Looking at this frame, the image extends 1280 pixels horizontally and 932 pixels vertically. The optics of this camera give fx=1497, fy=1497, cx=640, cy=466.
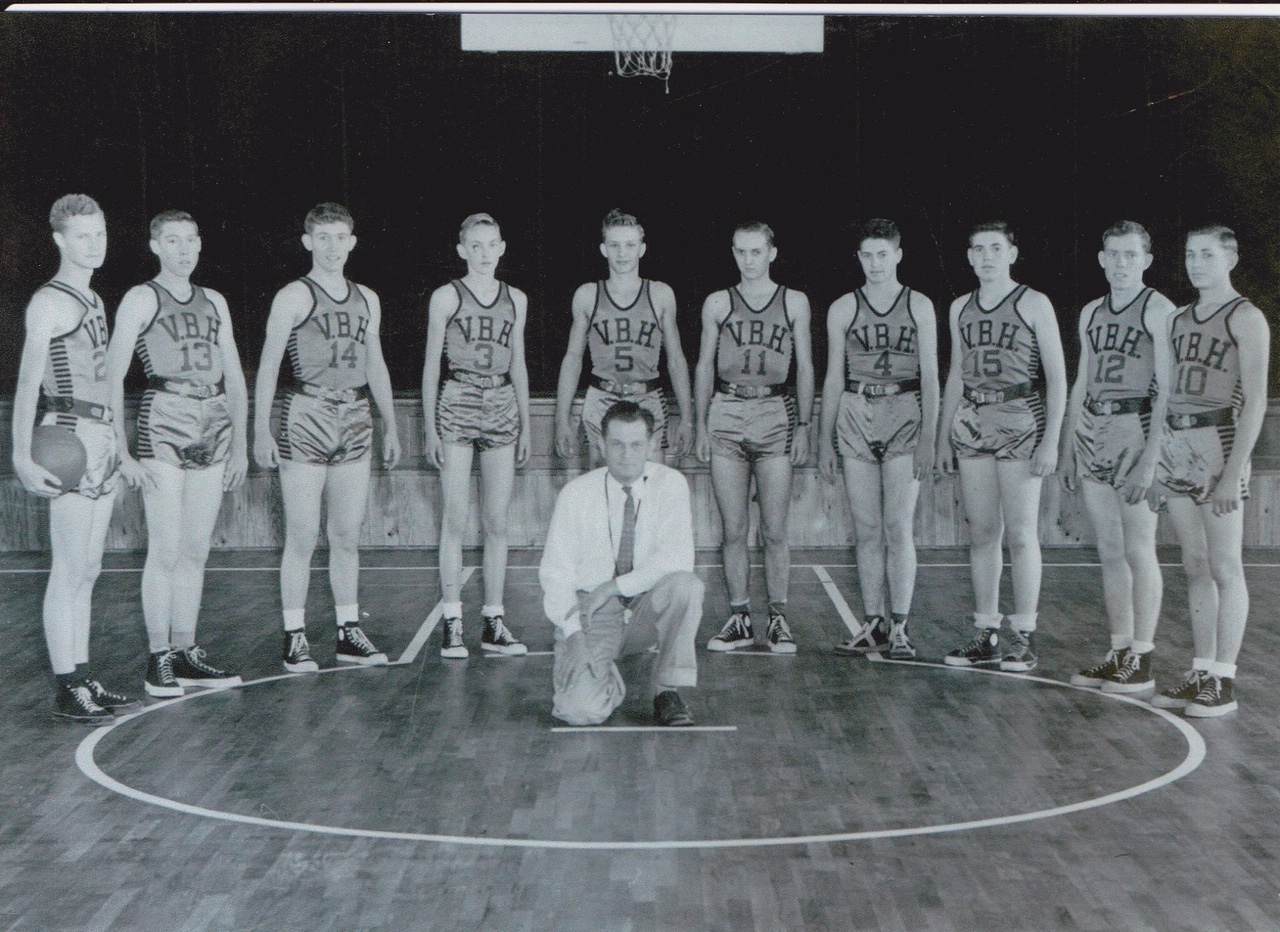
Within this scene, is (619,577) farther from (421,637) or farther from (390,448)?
(421,637)

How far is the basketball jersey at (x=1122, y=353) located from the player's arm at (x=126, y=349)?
2.93 meters

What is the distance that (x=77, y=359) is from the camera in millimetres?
4242

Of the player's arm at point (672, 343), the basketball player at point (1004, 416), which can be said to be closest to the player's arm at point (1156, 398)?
the basketball player at point (1004, 416)

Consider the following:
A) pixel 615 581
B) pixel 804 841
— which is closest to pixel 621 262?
pixel 615 581

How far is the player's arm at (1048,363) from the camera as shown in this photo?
4.80 metres

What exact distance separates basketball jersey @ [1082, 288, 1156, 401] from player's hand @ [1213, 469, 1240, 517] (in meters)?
0.50

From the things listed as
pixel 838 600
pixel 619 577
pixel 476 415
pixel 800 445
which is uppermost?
pixel 476 415

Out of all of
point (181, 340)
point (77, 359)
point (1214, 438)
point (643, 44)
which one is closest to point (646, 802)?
point (1214, 438)

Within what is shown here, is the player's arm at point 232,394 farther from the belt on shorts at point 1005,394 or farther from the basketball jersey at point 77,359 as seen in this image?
the belt on shorts at point 1005,394

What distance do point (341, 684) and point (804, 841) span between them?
Result: 2.05 metres

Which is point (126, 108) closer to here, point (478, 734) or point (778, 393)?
point (778, 393)

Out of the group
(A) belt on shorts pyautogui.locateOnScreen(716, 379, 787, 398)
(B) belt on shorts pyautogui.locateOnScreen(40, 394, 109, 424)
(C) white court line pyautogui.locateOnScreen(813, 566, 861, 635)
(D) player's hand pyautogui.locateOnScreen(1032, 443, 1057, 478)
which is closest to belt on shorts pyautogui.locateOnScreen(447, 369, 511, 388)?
(A) belt on shorts pyautogui.locateOnScreen(716, 379, 787, 398)

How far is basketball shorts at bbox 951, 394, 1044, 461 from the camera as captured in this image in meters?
4.83

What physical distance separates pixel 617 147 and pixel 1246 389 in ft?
17.1
